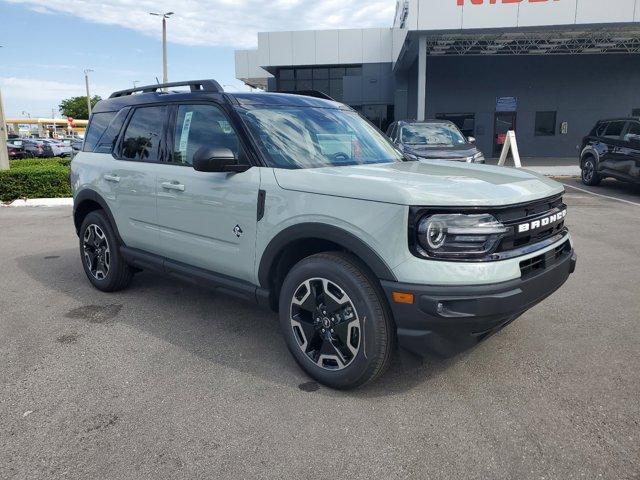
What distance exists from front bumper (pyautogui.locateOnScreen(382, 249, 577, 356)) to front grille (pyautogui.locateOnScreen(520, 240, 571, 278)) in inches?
1.4

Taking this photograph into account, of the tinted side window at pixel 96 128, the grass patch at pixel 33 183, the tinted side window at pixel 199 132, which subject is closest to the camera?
the tinted side window at pixel 199 132

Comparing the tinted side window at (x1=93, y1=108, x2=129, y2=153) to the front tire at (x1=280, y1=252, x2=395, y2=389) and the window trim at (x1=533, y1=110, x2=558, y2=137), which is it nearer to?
the front tire at (x1=280, y1=252, x2=395, y2=389)

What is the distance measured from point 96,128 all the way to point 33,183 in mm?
8472

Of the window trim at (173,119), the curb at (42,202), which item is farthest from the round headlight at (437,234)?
the curb at (42,202)

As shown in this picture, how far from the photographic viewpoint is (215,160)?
3195 millimetres

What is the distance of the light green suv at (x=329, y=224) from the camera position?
263 cm

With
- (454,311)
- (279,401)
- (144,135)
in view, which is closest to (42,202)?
(144,135)

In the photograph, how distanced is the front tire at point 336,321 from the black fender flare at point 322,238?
0.41ft

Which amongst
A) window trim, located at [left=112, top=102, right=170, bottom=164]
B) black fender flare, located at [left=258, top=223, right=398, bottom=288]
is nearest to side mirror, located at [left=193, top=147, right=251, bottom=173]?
black fender flare, located at [left=258, top=223, right=398, bottom=288]

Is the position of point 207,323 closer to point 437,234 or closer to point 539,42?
point 437,234

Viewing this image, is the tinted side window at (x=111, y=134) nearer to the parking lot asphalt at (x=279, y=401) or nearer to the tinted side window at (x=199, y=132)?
the tinted side window at (x=199, y=132)

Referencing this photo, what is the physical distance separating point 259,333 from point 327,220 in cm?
150

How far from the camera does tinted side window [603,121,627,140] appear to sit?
12.0 meters

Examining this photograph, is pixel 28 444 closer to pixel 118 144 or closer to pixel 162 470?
pixel 162 470
